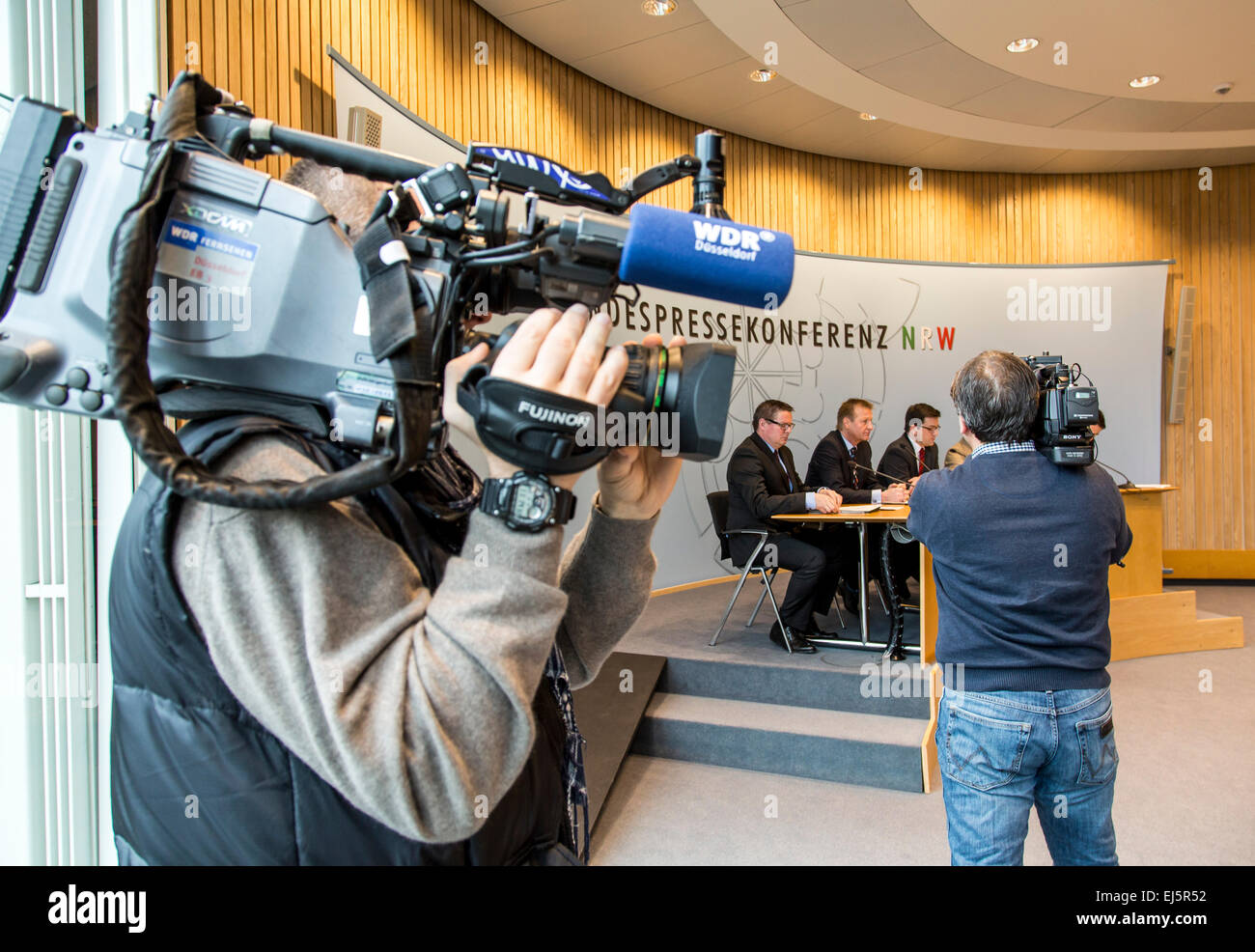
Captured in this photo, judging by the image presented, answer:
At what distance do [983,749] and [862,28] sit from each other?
474 cm

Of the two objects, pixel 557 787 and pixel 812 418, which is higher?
pixel 812 418

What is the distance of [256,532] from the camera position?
53cm

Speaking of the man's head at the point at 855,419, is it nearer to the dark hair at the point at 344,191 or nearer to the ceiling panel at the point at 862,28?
the ceiling panel at the point at 862,28

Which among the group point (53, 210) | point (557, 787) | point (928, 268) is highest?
point (928, 268)

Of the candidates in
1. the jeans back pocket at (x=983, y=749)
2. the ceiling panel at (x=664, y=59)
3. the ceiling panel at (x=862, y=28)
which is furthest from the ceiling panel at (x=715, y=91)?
the jeans back pocket at (x=983, y=749)

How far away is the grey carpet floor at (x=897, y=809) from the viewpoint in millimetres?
2562

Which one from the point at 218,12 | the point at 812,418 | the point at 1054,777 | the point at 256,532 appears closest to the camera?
the point at 256,532

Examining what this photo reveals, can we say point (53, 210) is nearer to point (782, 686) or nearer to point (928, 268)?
point (782, 686)

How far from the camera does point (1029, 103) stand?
19.8 feet

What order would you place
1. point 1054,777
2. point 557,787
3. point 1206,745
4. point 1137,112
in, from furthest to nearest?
point 1137,112 < point 1206,745 < point 1054,777 < point 557,787

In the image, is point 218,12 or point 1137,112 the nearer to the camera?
point 218,12

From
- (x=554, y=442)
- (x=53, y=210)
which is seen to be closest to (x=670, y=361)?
(x=554, y=442)

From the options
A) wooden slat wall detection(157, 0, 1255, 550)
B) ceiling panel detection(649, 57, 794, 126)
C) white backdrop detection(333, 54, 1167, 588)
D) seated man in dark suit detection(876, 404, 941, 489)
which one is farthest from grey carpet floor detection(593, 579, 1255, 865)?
wooden slat wall detection(157, 0, 1255, 550)

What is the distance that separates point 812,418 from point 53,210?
6487mm
